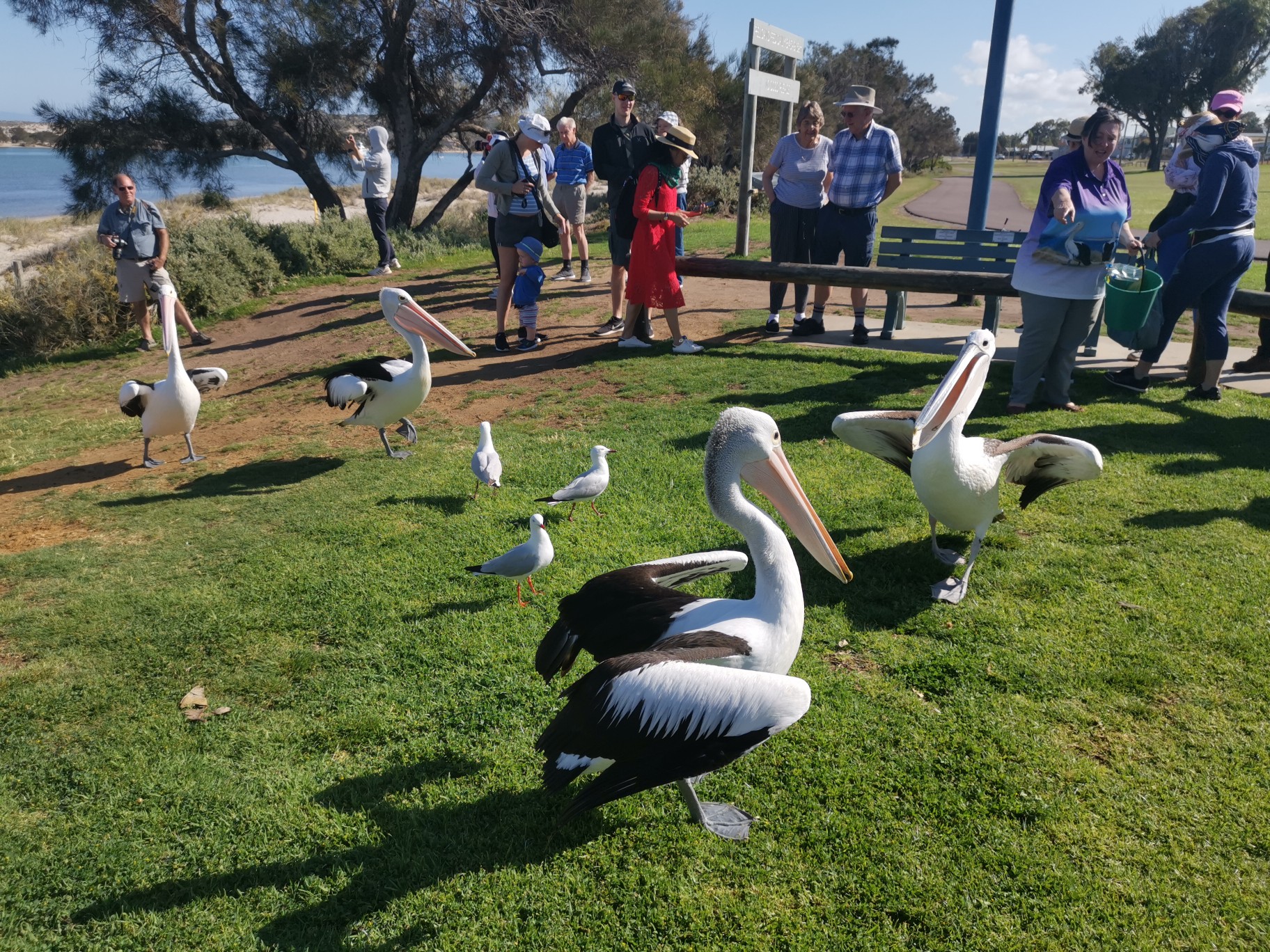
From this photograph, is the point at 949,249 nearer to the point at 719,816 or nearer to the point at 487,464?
the point at 487,464

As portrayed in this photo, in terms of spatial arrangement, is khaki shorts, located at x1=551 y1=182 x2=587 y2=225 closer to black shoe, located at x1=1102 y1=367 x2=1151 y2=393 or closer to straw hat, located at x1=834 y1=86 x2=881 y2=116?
straw hat, located at x1=834 y1=86 x2=881 y2=116

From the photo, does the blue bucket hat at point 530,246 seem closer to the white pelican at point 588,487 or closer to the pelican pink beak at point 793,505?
the white pelican at point 588,487

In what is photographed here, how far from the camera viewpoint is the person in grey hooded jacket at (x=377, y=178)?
11.8 m

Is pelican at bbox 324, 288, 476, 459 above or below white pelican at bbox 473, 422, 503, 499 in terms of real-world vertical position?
above

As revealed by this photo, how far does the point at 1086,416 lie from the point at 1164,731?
3.56 meters

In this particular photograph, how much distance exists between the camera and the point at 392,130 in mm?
17391

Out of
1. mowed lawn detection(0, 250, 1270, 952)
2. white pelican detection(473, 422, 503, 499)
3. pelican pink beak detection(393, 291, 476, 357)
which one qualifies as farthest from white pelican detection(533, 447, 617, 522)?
pelican pink beak detection(393, 291, 476, 357)

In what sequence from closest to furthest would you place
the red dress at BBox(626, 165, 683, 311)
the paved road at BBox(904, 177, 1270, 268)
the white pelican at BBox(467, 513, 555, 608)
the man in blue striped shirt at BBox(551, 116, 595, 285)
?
the white pelican at BBox(467, 513, 555, 608) < the red dress at BBox(626, 165, 683, 311) < the man in blue striped shirt at BBox(551, 116, 595, 285) < the paved road at BBox(904, 177, 1270, 268)

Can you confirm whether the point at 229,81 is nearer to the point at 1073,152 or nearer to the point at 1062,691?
the point at 1073,152

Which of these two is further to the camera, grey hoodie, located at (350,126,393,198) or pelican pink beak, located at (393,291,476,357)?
grey hoodie, located at (350,126,393,198)

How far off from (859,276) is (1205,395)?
3078 millimetres

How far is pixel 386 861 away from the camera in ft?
8.48

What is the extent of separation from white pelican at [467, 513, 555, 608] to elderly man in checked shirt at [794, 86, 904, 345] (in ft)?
17.5

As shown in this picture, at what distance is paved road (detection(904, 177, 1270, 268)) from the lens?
60.8ft
